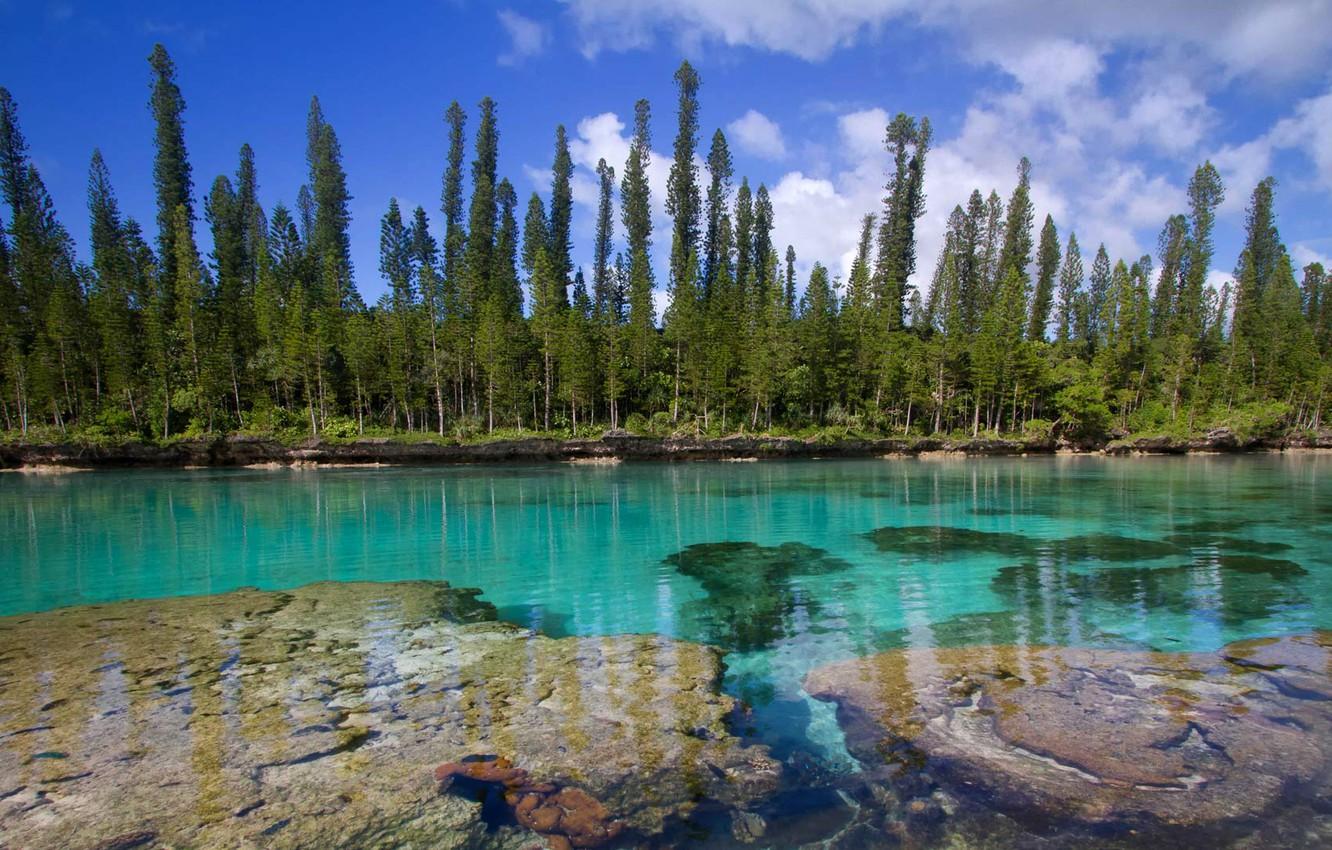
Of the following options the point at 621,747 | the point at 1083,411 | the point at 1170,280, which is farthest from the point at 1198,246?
the point at 621,747

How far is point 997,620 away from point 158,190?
7035 centimetres

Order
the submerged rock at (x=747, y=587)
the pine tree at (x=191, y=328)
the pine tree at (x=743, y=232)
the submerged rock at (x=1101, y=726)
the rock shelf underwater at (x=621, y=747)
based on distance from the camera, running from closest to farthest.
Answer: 1. the rock shelf underwater at (x=621, y=747)
2. the submerged rock at (x=1101, y=726)
3. the submerged rock at (x=747, y=587)
4. the pine tree at (x=191, y=328)
5. the pine tree at (x=743, y=232)

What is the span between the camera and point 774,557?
1389 centimetres

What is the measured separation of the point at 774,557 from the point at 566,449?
33.1m

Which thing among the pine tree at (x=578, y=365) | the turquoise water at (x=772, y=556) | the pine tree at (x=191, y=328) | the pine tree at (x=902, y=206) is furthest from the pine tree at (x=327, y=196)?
the pine tree at (x=902, y=206)

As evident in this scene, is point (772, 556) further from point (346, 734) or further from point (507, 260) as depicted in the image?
point (507, 260)

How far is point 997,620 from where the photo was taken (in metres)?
9.07

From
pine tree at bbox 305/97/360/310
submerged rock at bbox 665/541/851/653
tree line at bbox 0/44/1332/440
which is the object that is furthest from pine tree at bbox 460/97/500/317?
submerged rock at bbox 665/541/851/653

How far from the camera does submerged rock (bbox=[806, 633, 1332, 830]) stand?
4.35 metres

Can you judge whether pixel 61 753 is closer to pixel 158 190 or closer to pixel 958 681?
pixel 958 681

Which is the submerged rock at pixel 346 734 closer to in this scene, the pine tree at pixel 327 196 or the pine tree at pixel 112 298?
the pine tree at pixel 112 298

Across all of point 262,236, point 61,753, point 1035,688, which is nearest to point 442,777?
point 61,753

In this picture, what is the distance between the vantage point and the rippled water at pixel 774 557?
8688mm

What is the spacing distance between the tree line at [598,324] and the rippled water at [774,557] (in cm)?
1858
